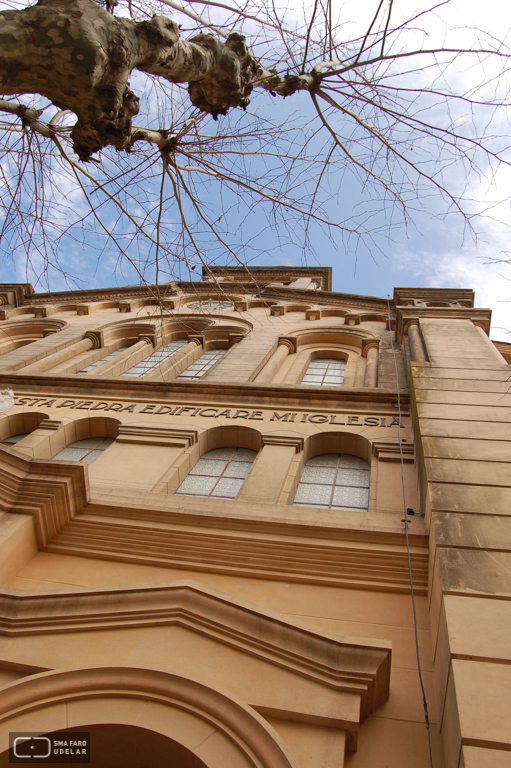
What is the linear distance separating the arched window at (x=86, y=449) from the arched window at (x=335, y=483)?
417 centimetres

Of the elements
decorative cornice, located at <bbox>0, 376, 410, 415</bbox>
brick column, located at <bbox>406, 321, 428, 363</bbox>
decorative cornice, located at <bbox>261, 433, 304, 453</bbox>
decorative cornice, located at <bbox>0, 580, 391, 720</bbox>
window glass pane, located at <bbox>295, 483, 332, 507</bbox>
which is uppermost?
brick column, located at <bbox>406, 321, 428, 363</bbox>

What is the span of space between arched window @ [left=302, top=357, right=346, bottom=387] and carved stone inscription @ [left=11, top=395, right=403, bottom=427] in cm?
358

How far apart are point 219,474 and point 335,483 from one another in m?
2.04

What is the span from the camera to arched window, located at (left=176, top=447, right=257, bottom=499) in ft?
32.2

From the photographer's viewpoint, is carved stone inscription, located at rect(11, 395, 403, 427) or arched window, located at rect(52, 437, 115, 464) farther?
arched window, located at rect(52, 437, 115, 464)

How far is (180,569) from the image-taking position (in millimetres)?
7570

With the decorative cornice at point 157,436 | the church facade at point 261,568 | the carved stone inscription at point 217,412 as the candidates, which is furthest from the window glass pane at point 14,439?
Result: the decorative cornice at point 157,436

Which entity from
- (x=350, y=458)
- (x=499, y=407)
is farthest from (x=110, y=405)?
(x=499, y=407)

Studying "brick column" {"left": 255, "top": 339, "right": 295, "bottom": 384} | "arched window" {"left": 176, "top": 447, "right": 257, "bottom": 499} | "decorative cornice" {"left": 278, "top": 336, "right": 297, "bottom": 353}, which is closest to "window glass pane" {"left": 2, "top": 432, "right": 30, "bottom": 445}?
"arched window" {"left": 176, "top": 447, "right": 257, "bottom": 499}

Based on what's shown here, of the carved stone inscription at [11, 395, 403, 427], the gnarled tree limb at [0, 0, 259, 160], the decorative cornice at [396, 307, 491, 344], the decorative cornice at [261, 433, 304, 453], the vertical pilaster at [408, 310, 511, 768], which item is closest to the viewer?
the vertical pilaster at [408, 310, 511, 768]

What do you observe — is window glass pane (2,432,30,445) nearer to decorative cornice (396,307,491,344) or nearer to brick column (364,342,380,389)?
brick column (364,342,380,389)

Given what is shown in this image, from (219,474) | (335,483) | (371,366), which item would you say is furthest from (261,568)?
(371,366)

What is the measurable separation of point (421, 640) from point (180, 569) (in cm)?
308

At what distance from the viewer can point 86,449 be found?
11695mm
